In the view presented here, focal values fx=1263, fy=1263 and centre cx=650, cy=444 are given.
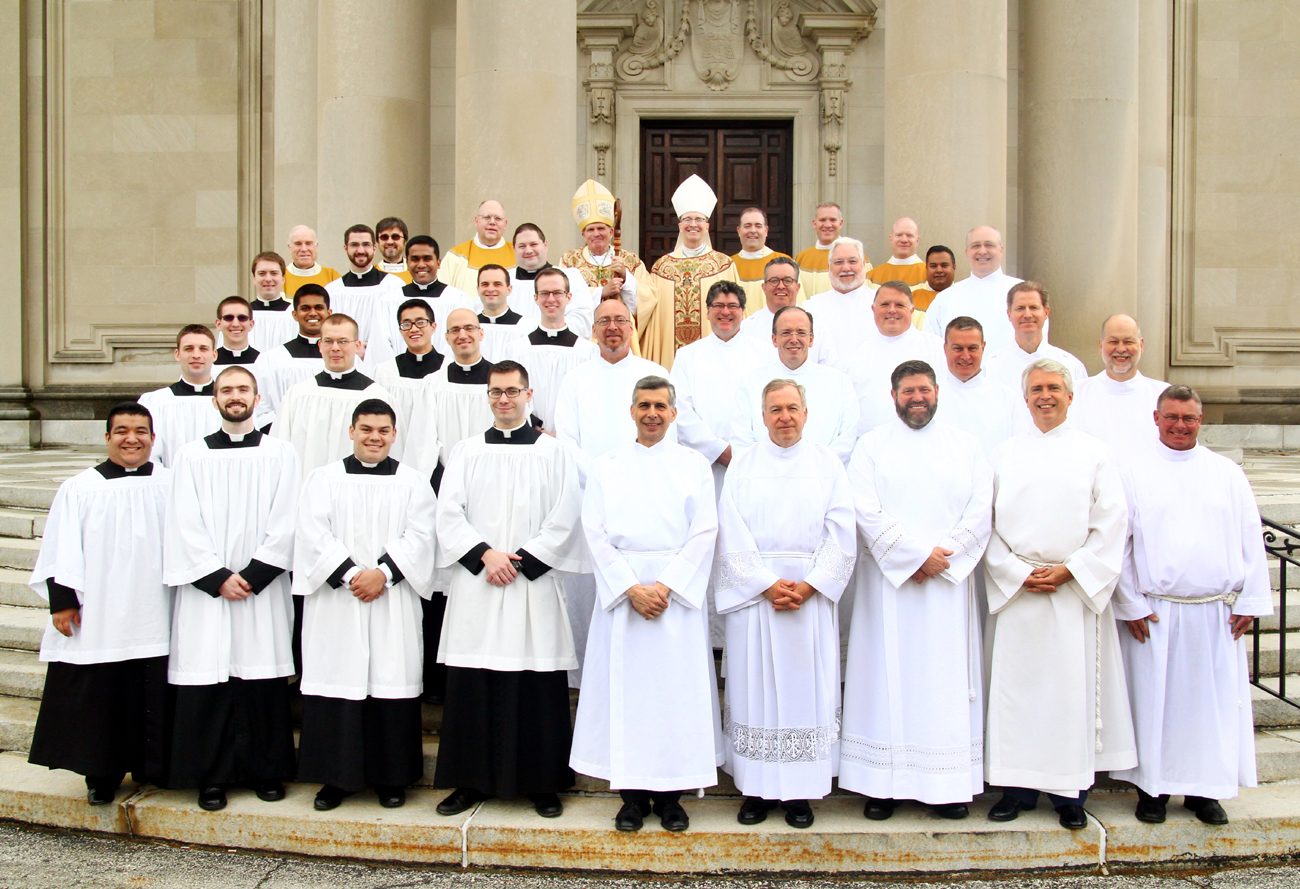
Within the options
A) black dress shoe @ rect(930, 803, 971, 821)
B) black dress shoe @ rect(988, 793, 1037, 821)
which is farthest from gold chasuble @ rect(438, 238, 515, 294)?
black dress shoe @ rect(988, 793, 1037, 821)

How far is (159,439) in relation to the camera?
6785mm

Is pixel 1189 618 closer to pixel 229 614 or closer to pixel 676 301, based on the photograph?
pixel 676 301

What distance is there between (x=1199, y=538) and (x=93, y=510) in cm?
508

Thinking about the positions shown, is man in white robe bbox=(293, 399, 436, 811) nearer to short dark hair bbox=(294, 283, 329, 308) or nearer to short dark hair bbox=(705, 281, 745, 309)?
short dark hair bbox=(294, 283, 329, 308)

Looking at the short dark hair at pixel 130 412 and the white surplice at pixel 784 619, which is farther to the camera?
the short dark hair at pixel 130 412

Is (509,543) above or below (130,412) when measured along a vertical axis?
below

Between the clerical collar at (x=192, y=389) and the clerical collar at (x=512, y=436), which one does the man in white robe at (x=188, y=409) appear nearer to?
the clerical collar at (x=192, y=389)

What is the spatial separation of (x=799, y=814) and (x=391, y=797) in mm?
1836

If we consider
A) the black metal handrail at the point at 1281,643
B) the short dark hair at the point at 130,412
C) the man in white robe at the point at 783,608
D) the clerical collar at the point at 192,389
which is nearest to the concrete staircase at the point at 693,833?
the man in white robe at the point at 783,608

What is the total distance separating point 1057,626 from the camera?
559 cm

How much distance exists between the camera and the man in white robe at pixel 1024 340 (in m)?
6.96

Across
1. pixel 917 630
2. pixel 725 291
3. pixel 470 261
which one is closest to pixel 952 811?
pixel 917 630

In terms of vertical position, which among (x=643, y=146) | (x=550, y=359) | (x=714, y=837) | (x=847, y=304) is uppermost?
(x=643, y=146)

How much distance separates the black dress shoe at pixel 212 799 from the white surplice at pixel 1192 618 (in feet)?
13.3
